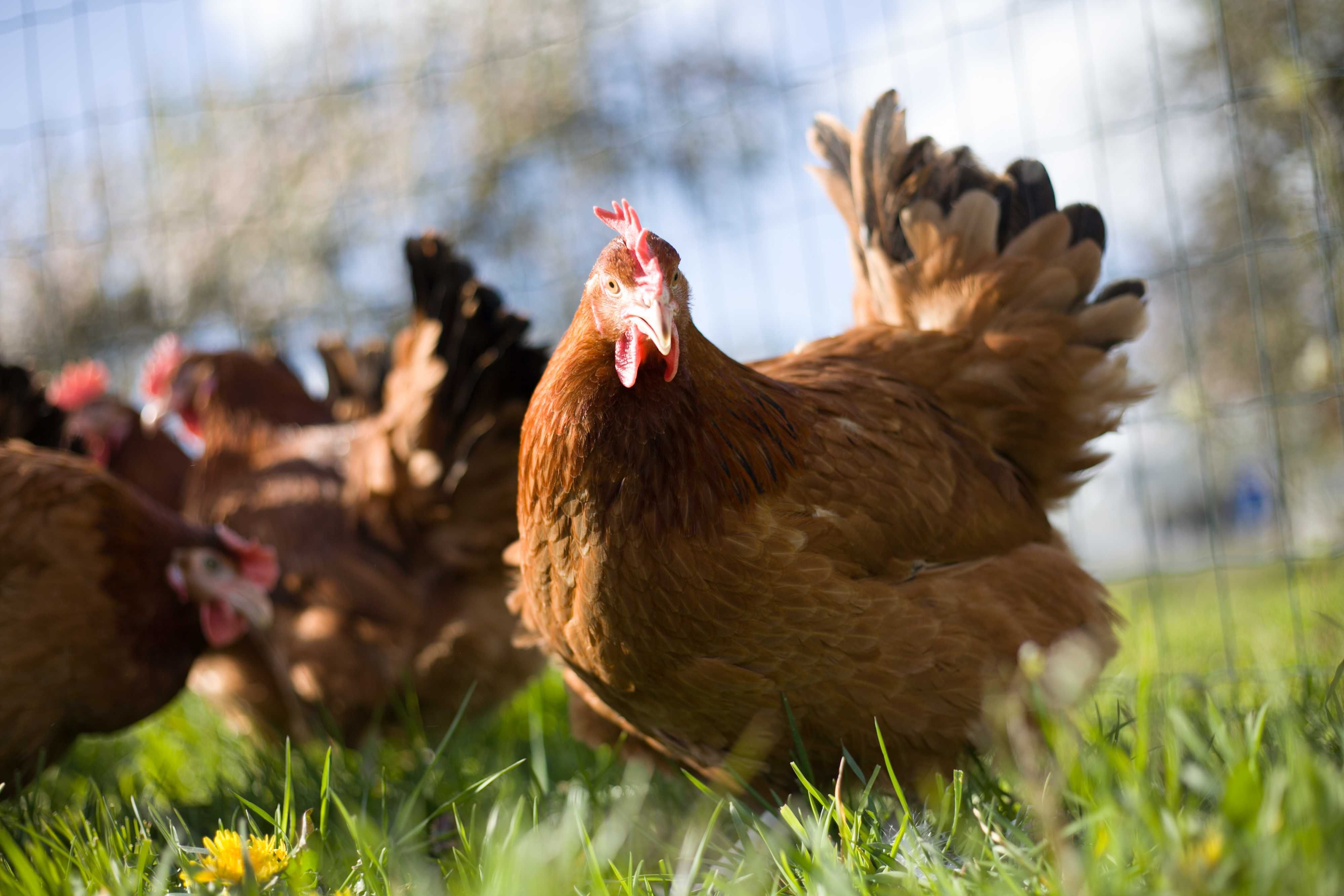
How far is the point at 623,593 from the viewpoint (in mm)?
1938

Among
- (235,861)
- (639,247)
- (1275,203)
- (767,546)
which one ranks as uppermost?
(1275,203)

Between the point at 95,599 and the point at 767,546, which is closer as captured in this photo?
the point at 767,546

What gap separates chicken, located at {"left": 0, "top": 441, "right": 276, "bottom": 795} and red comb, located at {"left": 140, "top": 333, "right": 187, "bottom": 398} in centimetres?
206

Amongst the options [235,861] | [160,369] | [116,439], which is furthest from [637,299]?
[160,369]

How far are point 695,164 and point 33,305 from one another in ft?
18.0

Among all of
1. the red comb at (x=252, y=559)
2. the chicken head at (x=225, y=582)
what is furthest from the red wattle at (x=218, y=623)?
the red comb at (x=252, y=559)

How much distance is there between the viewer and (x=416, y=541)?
12.5 feet

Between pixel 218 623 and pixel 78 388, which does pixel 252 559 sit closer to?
pixel 218 623

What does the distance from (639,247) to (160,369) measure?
4477 millimetres

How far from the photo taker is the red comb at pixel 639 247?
1810 millimetres

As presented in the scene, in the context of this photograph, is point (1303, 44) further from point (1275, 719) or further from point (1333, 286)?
point (1275, 719)

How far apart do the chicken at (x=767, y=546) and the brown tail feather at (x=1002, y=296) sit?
34 mm

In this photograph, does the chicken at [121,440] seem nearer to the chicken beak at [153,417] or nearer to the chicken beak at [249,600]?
the chicken beak at [153,417]

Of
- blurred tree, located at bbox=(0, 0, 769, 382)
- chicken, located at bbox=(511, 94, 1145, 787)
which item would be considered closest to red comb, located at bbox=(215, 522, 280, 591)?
chicken, located at bbox=(511, 94, 1145, 787)
